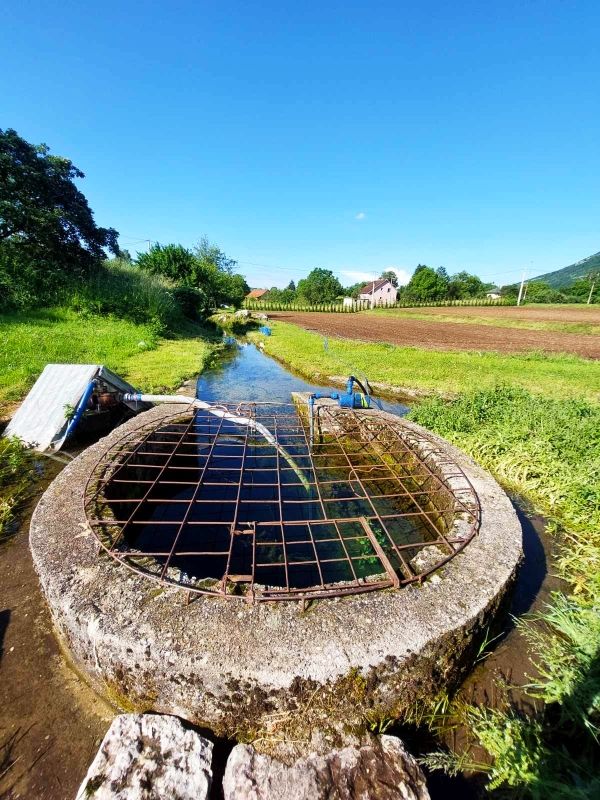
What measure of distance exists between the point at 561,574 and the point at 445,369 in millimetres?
9065

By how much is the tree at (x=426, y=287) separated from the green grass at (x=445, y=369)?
2490 inches

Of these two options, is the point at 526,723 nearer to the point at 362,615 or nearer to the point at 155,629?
the point at 362,615

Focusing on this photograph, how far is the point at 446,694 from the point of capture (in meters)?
2.17

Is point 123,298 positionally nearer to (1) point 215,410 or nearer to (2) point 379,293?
(1) point 215,410

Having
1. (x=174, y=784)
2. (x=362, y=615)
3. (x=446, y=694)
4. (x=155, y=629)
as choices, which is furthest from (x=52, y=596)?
(x=446, y=694)

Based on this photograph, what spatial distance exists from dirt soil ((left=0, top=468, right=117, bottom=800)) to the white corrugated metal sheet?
3014mm

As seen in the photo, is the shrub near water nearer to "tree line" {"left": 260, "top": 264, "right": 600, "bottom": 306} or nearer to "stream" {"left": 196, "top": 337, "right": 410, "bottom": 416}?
"stream" {"left": 196, "top": 337, "right": 410, "bottom": 416}

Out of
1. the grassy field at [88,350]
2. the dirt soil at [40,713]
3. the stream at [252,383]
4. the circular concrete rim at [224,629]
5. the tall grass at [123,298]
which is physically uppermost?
the tall grass at [123,298]

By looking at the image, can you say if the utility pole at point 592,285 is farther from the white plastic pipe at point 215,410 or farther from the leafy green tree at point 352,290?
the white plastic pipe at point 215,410

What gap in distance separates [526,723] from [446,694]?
499 mm

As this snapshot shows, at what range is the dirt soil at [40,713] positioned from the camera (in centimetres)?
178

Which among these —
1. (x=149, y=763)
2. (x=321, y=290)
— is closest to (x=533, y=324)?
(x=149, y=763)

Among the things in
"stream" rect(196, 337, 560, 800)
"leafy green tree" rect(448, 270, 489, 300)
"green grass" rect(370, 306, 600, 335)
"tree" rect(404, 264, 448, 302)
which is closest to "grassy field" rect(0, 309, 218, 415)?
"stream" rect(196, 337, 560, 800)

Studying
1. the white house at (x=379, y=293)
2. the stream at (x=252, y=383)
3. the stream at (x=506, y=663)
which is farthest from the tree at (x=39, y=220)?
the white house at (x=379, y=293)
